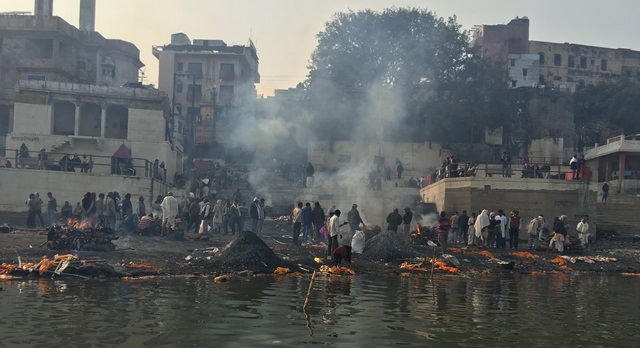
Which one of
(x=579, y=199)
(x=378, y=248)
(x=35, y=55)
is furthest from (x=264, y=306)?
(x=35, y=55)

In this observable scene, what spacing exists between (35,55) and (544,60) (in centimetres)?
4460

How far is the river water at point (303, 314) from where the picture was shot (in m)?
8.36

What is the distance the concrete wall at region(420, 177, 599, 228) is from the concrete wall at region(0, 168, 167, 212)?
15.8 metres

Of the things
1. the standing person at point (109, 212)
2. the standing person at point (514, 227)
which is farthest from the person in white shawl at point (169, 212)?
the standing person at point (514, 227)

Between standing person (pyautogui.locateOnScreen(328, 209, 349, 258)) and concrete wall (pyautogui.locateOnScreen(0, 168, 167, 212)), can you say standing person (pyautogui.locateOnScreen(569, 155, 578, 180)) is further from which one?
concrete wall (pyautogui.locateOnScreen(0, 168, 167, 212))

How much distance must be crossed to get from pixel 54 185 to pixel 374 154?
24218 millimetres

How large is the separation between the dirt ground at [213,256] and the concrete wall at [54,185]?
10205 millimetres

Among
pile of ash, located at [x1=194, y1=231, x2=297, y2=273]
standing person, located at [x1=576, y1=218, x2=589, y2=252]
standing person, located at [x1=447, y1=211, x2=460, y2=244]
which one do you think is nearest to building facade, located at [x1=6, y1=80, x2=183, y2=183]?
standing person, located at [x1=447, y1=211, x2=460, y2=244]

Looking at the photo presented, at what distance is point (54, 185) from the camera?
107 ft

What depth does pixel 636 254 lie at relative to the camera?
25.5 metres

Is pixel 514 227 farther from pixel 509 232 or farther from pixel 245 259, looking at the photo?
pixel 245 259

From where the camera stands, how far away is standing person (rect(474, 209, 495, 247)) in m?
25.2

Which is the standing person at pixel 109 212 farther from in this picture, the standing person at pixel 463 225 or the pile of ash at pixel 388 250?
the standing person at pixel 463 225

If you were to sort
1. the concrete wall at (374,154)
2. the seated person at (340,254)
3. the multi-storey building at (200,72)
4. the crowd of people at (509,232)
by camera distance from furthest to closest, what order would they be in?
1. the multi-storey building at (200,72)
2. the concrete wall at (374,154)
3. the crowd of people at (509,232)
4. the seated person at (340,254)
